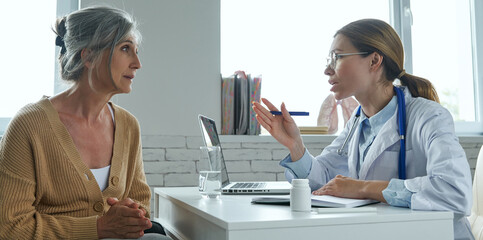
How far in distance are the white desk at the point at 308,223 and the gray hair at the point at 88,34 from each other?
0.67 meters

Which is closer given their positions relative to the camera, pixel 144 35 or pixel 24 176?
pixel 24 176

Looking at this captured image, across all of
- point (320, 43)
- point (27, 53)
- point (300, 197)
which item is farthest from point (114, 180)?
point (320, 43)

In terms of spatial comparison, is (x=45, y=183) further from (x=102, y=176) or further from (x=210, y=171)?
(x=210, y=171)

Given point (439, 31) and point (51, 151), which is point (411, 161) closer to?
point (51, 151)

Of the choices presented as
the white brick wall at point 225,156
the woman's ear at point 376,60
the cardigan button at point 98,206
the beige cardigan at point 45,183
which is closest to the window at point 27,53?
the white brick wall at point 225,156

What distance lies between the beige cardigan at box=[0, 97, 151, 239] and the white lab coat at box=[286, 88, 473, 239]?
0.81 m

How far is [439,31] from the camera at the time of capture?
334 centimetres

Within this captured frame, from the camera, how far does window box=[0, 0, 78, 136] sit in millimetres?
2465

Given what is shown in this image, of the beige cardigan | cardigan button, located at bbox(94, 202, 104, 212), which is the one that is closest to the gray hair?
the beige cardigan

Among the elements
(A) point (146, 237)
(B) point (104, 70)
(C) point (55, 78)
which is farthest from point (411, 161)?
(C) point (55, 78)

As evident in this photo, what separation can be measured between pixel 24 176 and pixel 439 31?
3.07m

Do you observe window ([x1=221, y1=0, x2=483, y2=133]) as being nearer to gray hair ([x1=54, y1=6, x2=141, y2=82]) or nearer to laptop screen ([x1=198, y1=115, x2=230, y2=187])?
laptop screen ([x1=198, y1=115, x2=230, y2=187])

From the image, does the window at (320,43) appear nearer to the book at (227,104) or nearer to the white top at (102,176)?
the book at (227,104)

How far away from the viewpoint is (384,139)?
1.52 metres
